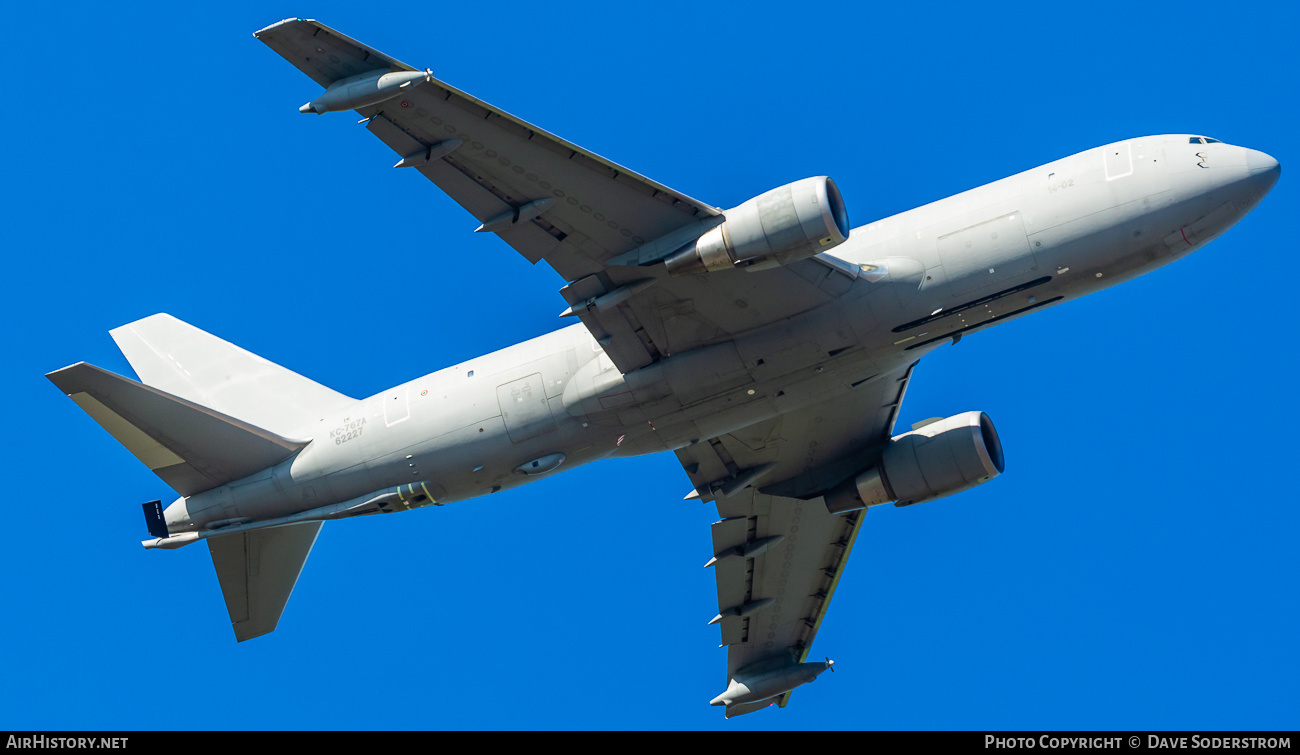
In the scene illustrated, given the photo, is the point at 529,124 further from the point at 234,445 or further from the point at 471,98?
the point at 234,445

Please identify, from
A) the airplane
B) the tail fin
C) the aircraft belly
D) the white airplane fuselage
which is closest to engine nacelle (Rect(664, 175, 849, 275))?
the airplane

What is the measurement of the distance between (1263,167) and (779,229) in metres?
11.6

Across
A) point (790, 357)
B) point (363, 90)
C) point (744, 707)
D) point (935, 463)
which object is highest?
point (363, 90)

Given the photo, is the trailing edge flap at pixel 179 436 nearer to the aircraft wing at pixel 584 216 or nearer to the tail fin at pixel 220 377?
the tail fin at pixel 220 377

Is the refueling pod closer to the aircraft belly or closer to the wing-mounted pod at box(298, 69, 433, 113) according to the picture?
the aircraft belly

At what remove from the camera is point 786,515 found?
40312 millimetres

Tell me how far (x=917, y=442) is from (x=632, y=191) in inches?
489

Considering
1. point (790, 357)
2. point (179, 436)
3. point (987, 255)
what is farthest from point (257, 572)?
point (987, 255)

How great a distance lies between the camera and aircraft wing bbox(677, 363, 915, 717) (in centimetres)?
3703

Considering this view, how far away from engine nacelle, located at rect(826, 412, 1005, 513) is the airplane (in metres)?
0.07

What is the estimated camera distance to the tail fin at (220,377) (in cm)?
3619

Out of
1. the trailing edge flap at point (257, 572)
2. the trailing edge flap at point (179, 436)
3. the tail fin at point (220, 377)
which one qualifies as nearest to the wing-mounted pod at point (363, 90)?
the trailing edge flap at point (179, 436)

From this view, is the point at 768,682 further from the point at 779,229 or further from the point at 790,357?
the point at 779,229

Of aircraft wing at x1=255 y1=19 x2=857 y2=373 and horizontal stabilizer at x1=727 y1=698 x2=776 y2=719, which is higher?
aircraft wing at x1=255 y1=19 x2=857 y2=373
